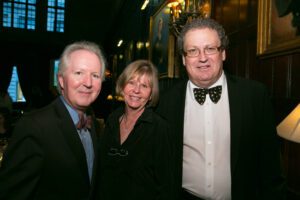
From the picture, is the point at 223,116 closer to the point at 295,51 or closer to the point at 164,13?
the point at 295,51

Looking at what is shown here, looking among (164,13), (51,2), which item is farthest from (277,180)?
(51,2)

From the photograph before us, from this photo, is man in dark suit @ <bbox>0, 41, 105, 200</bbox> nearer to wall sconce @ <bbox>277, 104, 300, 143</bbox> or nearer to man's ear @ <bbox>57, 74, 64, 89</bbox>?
man's ear @ <bbox>57, 74, 64, 89</bbox>

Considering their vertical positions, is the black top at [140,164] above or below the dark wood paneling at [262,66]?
below

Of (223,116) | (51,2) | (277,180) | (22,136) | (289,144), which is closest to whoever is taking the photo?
(22,136)

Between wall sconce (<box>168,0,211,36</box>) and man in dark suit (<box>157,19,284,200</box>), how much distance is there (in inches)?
57.0

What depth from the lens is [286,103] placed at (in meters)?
2.11

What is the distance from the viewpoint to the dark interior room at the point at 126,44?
212 cm

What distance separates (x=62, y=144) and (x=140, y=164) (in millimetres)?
892

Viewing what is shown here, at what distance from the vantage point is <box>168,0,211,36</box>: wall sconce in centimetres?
333

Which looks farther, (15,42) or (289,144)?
(15,42)

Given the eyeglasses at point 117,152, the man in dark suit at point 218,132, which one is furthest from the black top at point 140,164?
the man in dark suit at point 218,132

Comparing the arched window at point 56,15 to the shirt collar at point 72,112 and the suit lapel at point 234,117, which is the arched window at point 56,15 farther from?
the suit lapel at point 234,117

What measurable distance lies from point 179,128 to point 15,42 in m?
14.9

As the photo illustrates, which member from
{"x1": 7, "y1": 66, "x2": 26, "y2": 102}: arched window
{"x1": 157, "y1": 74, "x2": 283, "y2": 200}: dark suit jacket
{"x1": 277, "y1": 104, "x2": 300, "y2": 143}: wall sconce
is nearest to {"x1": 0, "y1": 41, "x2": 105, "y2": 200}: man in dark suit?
{"x1": 157, "y1": 74, "x2": 283, "y2": 200}: dark suit jacket
